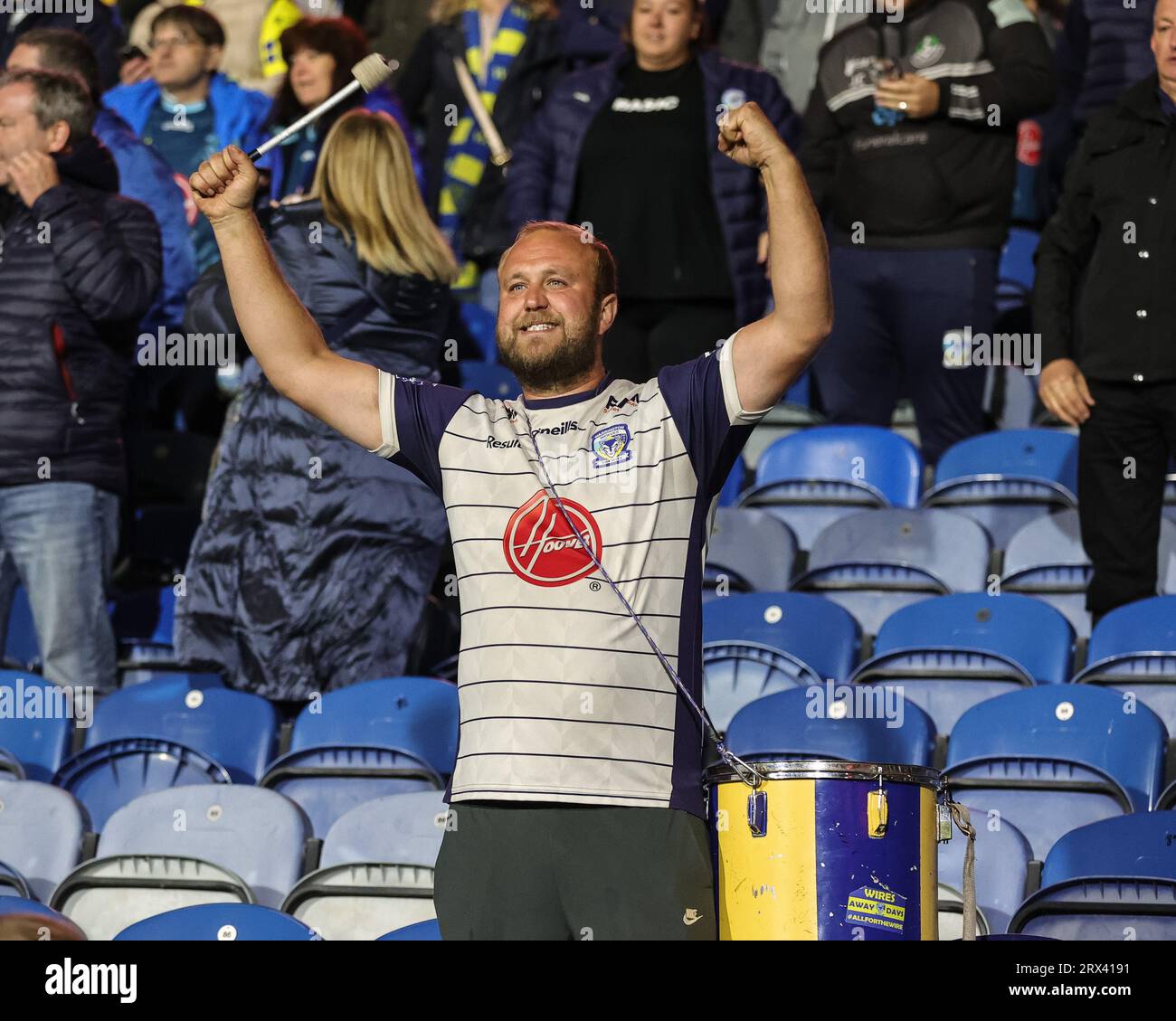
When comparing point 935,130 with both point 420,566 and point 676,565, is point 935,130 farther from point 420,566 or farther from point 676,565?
point 676,565

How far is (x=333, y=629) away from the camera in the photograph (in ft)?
18.1

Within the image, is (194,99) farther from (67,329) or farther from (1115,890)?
(1115,890)

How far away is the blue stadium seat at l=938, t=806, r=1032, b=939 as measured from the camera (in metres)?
4.25

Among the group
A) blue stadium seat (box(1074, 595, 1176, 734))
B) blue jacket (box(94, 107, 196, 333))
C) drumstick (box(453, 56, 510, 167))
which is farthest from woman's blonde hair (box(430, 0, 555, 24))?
blue stadium seat (box(1074, 595, 1176, 734))

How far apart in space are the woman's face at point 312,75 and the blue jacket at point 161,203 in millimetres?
662

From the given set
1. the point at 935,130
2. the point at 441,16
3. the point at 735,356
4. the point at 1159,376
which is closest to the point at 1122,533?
the point at 1159,376

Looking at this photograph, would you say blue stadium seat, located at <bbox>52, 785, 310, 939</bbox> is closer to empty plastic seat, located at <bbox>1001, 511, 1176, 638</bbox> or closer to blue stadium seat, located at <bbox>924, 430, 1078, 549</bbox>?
empty plastic seat, located at <bbox>1001, 511, 1176, 638</bbox>

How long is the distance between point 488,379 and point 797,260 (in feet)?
13.1

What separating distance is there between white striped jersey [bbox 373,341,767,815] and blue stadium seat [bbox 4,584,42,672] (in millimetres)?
3238

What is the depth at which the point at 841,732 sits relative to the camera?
4.69 meters

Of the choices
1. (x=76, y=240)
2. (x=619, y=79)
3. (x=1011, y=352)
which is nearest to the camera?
(x=76, y=240)

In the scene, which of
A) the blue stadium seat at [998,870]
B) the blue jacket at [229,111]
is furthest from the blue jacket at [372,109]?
the blue stadium seat at [998,870]

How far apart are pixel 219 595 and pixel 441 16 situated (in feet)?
13.2

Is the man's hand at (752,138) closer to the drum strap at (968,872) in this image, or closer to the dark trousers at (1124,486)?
the drum strap at (968,872)
